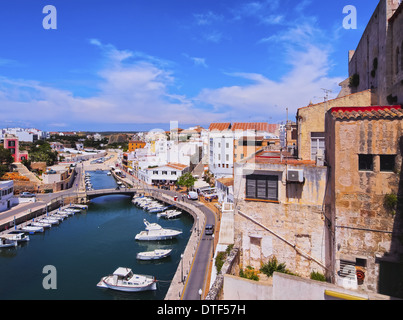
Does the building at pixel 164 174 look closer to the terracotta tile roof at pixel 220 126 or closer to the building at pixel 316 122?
the terracotta tile roof at pixel 220 126

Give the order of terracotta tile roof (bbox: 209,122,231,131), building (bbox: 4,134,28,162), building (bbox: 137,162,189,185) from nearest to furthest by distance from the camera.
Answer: building (bbox: 137,162,189,185)
terracotta tile roof (bbox: 209,122,231,131)
building (bbox: 4,134,28,162)

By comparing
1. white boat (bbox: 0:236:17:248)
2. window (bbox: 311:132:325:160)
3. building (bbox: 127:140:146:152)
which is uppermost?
building (bbox: 127:140:146:152)

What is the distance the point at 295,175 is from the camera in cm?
985

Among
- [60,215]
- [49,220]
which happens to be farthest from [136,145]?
[49,220]

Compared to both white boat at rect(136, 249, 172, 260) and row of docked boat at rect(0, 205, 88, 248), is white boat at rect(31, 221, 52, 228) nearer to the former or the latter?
row of docked boat at rect(0, 205, 88, 248)

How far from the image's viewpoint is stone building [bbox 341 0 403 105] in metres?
10.4

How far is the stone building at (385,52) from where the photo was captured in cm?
1045

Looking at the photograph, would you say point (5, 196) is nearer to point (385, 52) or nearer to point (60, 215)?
point (60, 215)

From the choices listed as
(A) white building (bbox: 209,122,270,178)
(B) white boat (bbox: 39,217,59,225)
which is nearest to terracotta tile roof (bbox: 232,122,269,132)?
(A) white building (bbox: 209,122,270,178)

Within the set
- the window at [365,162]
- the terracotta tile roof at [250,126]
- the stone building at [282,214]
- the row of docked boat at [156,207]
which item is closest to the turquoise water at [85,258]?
the row of docked boat at [156,207]

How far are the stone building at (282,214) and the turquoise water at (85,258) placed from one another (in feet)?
38.1

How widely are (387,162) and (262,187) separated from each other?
13.5 feet
